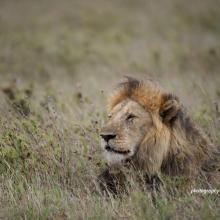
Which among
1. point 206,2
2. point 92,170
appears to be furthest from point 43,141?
point 206,2

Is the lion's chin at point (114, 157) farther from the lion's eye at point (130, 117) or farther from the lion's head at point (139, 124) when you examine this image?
the lion's eye at point (130, 117)

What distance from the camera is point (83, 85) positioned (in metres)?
13.7

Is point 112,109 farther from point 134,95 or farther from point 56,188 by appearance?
point 56,188

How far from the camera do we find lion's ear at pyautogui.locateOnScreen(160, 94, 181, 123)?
6.50 metres

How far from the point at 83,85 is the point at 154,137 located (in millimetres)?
7415

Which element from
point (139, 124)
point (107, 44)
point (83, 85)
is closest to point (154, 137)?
point (139, 124)

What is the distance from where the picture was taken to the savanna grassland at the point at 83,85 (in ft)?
21.0

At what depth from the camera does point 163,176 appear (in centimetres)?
642

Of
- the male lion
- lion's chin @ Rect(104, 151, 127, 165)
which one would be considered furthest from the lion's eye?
lion's chin @ Rect(104, 151, 127, 165)

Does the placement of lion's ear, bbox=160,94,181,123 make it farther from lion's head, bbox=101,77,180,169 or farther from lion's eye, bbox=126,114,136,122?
lion's eye, bbox=126,114,136,122

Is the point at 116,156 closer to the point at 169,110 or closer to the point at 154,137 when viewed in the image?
the point at 154,137

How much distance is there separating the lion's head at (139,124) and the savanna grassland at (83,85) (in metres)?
0.29

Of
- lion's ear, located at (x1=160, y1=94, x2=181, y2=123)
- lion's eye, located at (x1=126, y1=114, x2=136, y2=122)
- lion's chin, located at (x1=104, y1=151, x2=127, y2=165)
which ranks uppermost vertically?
lion's ear, located at (x1=160, y1=94, x2=181, y2=123)

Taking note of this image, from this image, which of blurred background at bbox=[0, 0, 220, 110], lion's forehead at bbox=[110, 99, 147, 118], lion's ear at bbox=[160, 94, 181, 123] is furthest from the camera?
blurred background at bbox=[0, 0, 220, 110]
